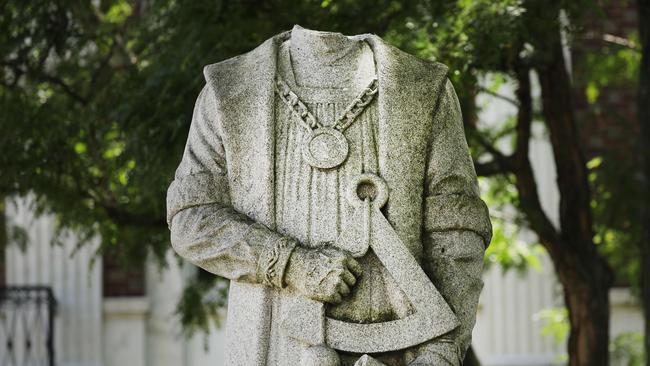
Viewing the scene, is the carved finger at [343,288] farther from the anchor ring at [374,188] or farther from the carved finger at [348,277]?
the anchor ring at [374,188]

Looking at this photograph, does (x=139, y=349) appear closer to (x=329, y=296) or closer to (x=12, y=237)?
(x=12, y=237)

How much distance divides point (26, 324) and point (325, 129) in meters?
11.3

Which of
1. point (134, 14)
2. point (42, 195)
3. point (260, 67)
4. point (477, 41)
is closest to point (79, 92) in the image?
point (42, 195)

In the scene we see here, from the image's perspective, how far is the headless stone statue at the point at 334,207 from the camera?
782 cm

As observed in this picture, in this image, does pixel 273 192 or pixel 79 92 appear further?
pixel 79 92

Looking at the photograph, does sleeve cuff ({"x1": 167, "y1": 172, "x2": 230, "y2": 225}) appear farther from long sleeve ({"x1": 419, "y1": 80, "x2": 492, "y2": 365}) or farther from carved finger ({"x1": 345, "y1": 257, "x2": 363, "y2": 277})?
long sleeve ({"x1": 419, "y1": 80, "x2": 492, "y2": 365})

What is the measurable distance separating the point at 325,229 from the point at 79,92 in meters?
6.55

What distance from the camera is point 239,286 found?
7.98 metres

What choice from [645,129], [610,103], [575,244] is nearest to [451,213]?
[575,244]

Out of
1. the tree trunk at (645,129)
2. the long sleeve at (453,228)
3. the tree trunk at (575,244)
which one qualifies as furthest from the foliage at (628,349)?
the long sleeve at (453,228)

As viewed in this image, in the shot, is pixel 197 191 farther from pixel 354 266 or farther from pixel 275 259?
pixel 354 266

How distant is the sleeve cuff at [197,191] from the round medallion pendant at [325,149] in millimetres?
365

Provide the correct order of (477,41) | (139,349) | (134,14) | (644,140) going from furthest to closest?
(139,349)
(134,14)
(644,140)
(477,41)

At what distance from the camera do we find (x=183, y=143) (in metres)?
12.2
